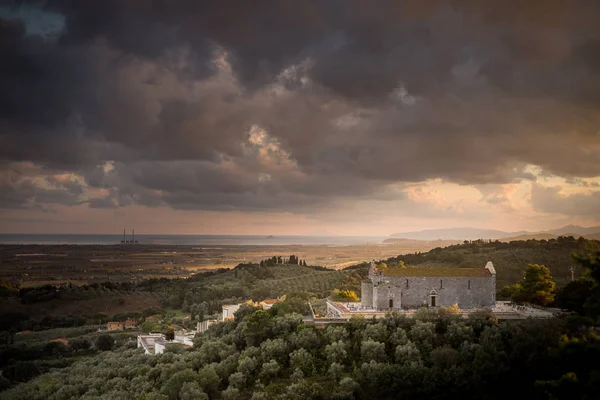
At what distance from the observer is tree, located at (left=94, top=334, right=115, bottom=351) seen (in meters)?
42.1

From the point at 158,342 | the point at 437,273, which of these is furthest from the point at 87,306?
the point at 437,273

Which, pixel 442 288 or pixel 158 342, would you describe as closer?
pixel 442 288

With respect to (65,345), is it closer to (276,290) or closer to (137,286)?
(276,290)

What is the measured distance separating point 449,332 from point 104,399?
17761 mm

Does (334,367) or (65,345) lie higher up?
(334,367)

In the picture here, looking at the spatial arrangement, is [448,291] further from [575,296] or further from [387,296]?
[575,296]

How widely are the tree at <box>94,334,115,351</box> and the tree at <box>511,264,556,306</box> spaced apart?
33549mm

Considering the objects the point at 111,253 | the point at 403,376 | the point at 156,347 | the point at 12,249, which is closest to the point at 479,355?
the point at 403,376

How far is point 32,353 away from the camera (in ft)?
134

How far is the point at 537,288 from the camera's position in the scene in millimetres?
28312

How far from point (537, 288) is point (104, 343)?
3480 cm

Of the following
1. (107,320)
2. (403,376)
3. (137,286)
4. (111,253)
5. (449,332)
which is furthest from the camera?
(111,253)

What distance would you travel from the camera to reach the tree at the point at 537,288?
2806cm

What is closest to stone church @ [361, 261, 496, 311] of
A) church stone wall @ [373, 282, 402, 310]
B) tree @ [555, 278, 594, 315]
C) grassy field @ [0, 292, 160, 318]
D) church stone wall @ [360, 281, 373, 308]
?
church stone wall @ [360, 281, 373, 308]
